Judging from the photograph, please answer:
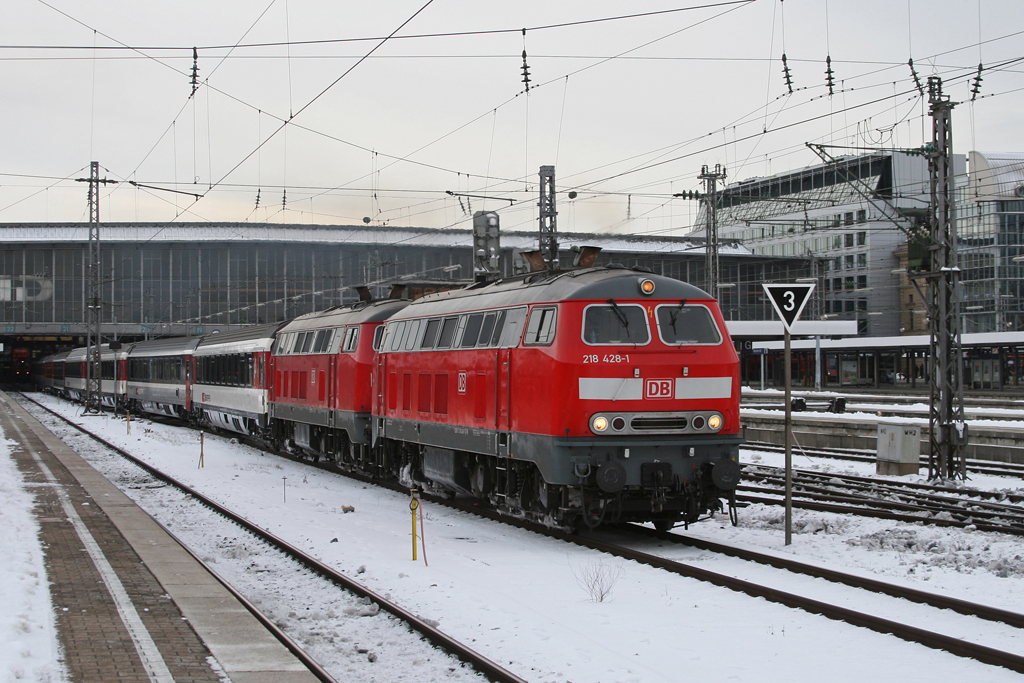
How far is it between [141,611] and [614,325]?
22.0 ft

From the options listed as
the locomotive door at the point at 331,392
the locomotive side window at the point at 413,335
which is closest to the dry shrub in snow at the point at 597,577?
the locomotive side window at the point at 413,335

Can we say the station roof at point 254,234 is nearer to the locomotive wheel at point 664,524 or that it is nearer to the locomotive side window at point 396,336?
the locomotive side window at point 396,336

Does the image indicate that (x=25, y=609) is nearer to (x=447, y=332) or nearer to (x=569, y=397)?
(x=569, y=397)

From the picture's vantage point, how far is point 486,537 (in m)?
14.1

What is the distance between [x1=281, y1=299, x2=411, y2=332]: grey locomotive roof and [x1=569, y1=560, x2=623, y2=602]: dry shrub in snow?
1065cm

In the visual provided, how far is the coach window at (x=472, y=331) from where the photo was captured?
15.1 meters

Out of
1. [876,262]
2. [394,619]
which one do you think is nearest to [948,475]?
[394,619]

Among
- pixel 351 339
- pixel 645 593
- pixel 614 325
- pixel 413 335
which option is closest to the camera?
pixel 645 593

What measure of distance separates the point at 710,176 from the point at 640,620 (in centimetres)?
2785

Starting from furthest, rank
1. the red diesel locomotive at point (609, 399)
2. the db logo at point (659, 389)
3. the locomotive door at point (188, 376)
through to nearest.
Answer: the locomotive door at point (188, 376) → the db logo at point (659, 389) → the red diesel locomotive at point (609, 399)

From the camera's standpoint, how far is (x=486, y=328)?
14.8m

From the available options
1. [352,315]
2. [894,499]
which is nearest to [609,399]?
[894,499]

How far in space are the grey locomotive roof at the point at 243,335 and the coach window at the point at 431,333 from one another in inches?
493

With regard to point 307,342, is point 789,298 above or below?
above
